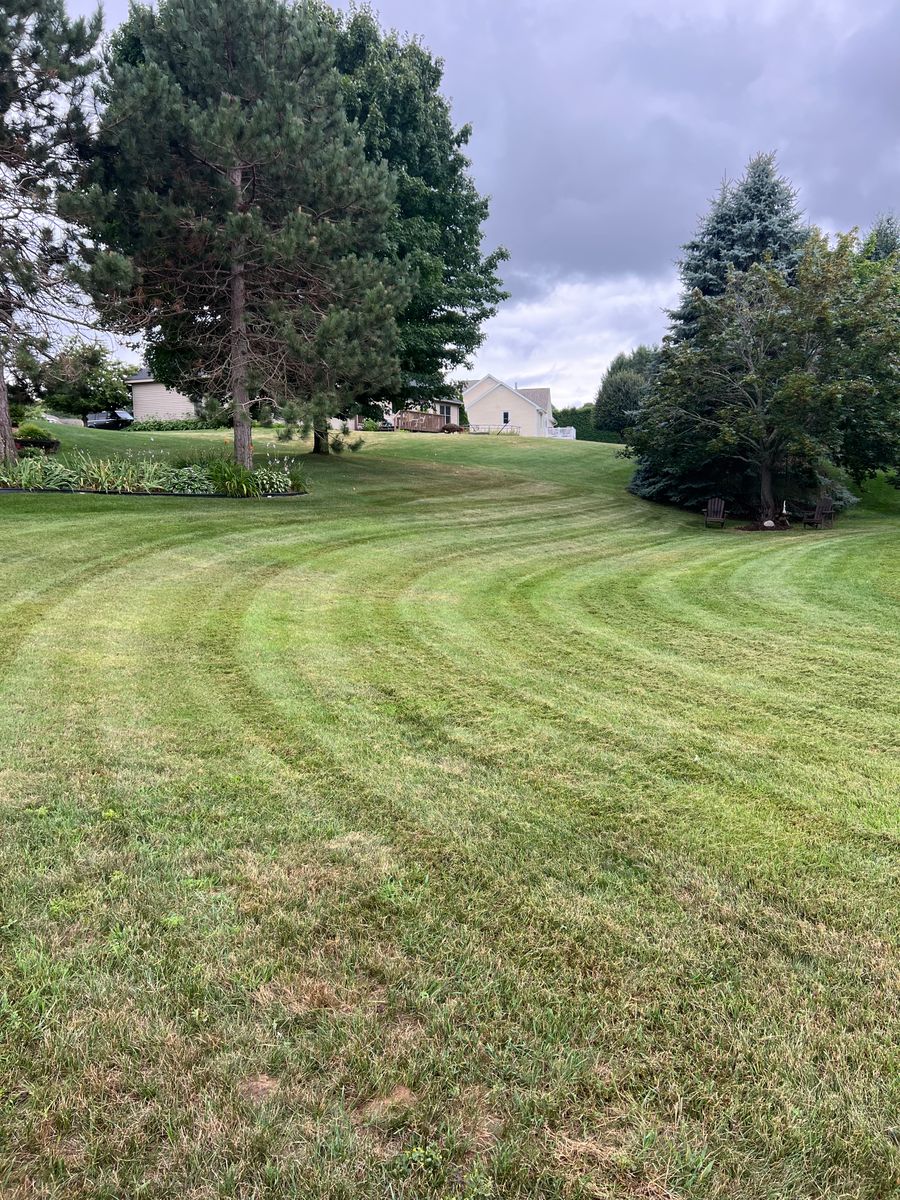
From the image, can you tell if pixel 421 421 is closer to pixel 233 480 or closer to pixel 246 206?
pixel 246 206

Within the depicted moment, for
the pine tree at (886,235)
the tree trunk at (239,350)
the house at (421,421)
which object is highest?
the pine tree at (886,235)

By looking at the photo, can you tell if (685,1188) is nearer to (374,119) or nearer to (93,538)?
(93,538)

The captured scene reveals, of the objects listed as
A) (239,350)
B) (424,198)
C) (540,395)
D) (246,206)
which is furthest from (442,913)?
(540,395)

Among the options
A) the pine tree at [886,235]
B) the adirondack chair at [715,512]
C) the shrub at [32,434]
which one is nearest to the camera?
the adirondack chair at [715,512]

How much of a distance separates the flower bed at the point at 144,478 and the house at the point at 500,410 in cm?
3812

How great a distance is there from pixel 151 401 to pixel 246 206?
3141 centimetres

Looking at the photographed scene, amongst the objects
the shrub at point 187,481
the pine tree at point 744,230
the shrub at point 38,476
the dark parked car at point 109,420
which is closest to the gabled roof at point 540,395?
the dark parked car at point 109,420

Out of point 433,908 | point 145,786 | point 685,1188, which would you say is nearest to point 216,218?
point 145,786

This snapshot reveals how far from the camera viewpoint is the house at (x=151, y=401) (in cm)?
3997

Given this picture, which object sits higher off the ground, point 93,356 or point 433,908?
point 93,356

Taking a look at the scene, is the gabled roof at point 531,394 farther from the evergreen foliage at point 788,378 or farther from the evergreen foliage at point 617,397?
the evergreen foliage at point 788,378

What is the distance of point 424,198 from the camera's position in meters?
19.0

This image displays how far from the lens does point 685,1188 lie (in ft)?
4.77

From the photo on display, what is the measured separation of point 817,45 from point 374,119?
11.7 m
